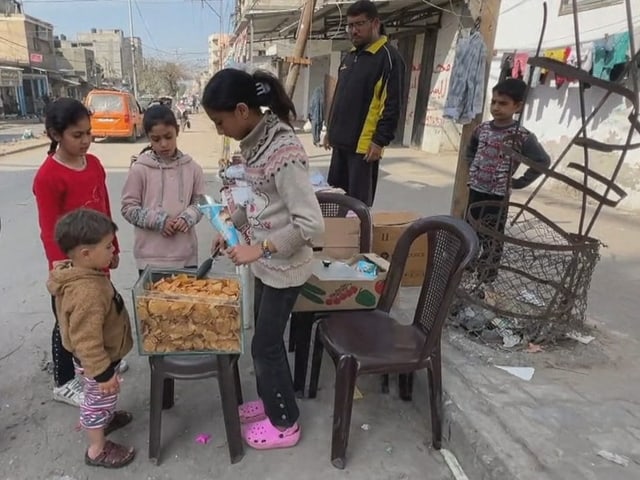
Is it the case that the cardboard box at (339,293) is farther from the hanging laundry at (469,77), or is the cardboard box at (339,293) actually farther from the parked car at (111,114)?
the parked car at (111,114)

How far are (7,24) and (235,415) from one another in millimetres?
46788

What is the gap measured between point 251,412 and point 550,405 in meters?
1.42

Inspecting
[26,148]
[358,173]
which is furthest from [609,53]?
[26,148]

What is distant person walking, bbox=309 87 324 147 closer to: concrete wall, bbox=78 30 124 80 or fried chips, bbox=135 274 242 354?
fried chips, bbox=135 274 242 354

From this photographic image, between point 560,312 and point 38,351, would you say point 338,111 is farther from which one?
point 38,351

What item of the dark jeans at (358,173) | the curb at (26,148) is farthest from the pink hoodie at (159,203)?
the curb at (26,148)

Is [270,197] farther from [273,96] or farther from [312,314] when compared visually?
[312,314]

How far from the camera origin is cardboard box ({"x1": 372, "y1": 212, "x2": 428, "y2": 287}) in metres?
3.41

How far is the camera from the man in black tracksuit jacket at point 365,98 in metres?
3.47

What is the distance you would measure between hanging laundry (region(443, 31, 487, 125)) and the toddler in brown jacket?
3254 millimetres

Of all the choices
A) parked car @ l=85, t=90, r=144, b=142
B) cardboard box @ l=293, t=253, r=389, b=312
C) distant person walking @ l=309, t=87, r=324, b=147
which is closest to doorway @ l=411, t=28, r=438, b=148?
distant person walking @ l=309, t=87, r=324, b=147

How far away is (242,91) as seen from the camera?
5.57ft

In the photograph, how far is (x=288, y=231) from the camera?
1747 millimetres

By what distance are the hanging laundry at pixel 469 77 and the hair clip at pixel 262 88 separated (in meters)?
2.69
